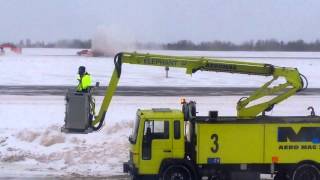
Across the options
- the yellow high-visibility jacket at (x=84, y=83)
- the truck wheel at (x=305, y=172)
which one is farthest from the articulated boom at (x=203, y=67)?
the truck wheel at (x=305, y=172)

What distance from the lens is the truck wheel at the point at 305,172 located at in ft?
47.8

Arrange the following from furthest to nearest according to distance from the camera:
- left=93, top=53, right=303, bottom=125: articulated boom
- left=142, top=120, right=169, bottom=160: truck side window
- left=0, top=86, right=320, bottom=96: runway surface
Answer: left=0, top=86, right=320, bottom=96: runway surface → left=93, top=53, right=303, bottom=125: articulated boom → left=142, top=120, right=169, bottom=160: truck side window

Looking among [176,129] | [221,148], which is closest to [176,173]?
[176,129]

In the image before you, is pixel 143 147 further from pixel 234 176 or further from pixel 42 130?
pixel 42 130

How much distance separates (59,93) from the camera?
107ft

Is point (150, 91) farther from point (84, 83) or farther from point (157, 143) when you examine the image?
point (157, 143)

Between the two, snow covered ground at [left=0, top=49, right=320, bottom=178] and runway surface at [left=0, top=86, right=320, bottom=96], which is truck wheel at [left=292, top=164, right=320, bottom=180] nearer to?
snow covered ground at [left=0, top=49, right=320, bottom=178]

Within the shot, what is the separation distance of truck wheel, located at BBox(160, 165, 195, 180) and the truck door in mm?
275

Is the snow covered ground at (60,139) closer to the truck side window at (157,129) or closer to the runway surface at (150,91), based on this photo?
the truck side window at (157,129)

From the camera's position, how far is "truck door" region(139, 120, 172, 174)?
14.4 m

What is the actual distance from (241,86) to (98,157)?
830 inches

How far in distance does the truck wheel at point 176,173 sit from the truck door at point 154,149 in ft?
0.90

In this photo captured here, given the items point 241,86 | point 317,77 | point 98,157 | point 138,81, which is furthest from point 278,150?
point 317,77

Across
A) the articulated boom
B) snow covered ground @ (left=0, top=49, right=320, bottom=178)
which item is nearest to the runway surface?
snow covered ground @ (left=0, top=49, right=320, bottom=178)
